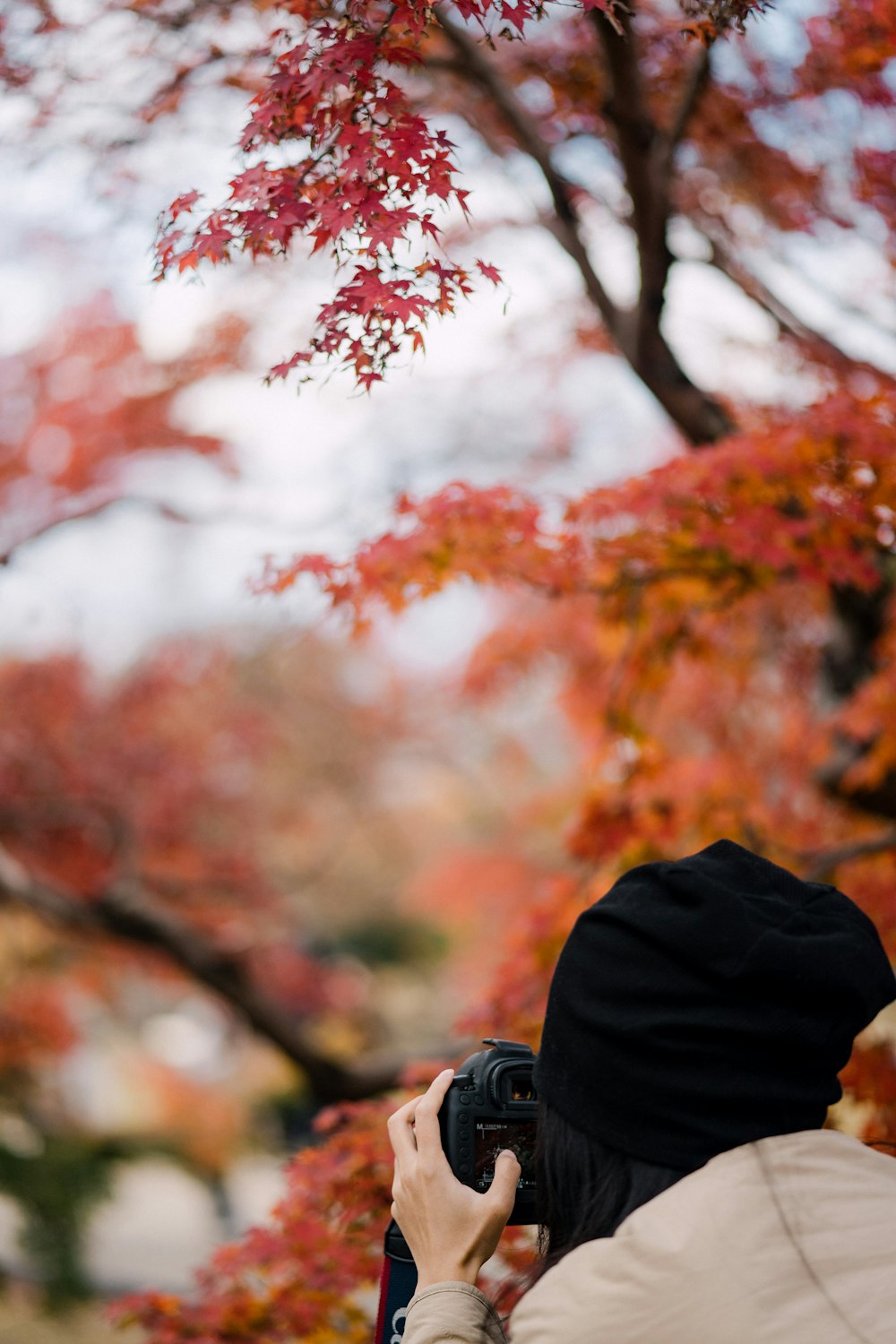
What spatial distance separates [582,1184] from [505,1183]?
0.66 ft

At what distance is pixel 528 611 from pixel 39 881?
124 inches

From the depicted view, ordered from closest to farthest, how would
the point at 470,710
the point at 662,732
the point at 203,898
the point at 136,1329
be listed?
the point at 136,1329 < the point at 662,732 < the point at 203,898 < the point at 470,710

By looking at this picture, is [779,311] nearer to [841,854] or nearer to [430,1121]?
[841,854]

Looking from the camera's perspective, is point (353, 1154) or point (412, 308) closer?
point (412, 308)

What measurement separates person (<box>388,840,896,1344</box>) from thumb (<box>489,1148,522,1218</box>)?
0.10m

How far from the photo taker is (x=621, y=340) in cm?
360

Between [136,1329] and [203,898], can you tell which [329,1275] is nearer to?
[136,1329]

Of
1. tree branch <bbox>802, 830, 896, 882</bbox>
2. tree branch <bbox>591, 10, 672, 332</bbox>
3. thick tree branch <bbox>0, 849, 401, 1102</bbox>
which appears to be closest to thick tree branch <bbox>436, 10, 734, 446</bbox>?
tree branch <bbox>591, 10, 672, 332</bbox>

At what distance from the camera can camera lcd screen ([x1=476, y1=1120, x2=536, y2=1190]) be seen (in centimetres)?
133

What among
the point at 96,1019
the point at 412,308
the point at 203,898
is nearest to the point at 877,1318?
the point at 412,308

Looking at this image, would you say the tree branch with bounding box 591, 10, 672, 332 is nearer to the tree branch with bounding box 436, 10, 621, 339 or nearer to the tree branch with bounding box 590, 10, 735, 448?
the tree branch with bounding box 590, 10, 735, 448

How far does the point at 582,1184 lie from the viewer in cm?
111

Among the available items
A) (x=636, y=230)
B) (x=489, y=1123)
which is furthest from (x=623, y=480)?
(x=489, y=1123)

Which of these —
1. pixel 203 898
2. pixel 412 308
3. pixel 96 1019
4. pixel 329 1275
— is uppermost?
pixel 412 308
